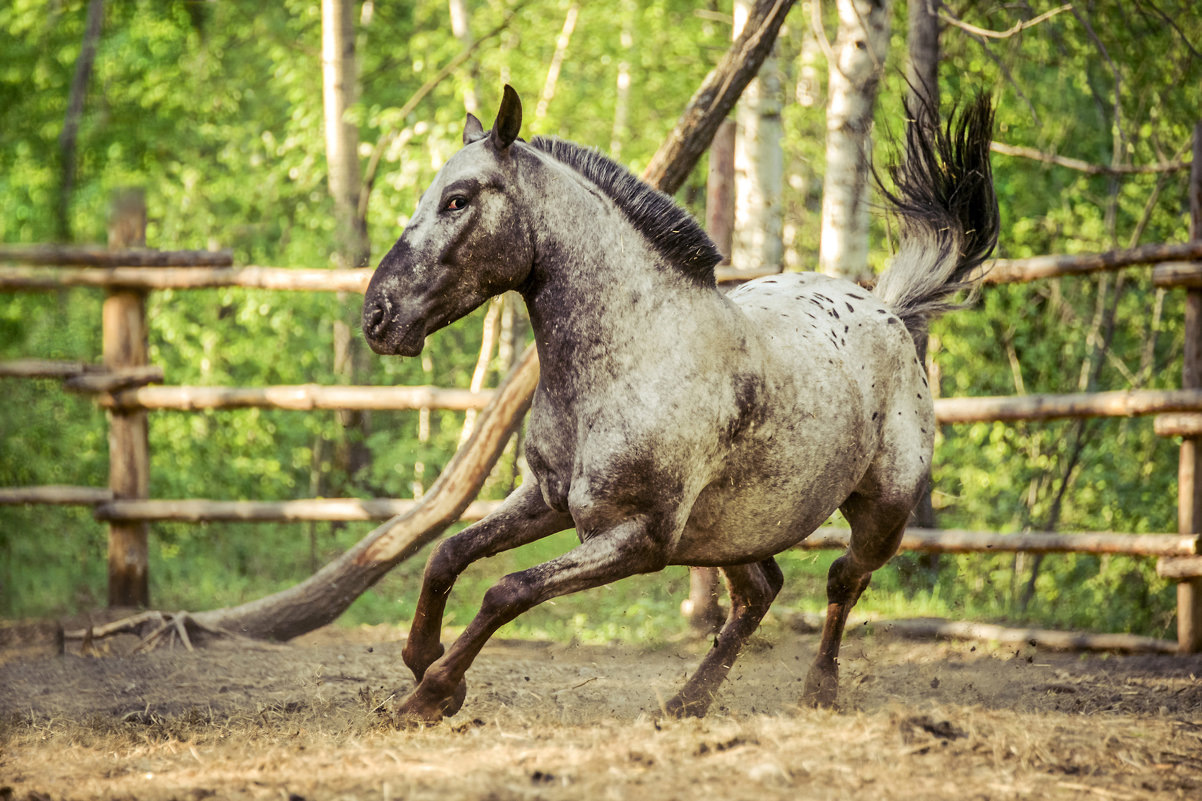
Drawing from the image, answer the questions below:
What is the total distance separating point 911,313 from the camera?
4164 millimetres

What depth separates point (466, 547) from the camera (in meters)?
3.25

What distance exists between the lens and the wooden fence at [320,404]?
16.3ft

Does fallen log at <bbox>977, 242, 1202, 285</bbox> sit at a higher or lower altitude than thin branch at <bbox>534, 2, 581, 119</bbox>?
lower

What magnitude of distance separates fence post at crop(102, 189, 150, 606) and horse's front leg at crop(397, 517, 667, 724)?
9.86 feet

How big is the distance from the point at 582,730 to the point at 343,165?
7.10 metres

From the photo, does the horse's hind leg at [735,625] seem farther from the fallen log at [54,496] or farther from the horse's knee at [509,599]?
the fallen log at [54,496]

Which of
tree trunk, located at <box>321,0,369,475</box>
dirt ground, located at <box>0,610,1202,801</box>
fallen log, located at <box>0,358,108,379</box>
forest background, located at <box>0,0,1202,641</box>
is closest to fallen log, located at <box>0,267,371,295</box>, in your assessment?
forest background, located at <box>0,0,1202,641</box>

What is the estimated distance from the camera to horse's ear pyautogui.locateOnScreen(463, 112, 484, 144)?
124 inches

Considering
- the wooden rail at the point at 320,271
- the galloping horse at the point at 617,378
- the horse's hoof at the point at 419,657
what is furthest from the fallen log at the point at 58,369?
the galloping horse at the point at 617,378

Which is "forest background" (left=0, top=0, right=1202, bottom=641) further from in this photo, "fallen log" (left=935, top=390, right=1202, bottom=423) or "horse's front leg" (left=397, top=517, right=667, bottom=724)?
"horse's front leg" (left=397, top=517, right=667, bottom=724)

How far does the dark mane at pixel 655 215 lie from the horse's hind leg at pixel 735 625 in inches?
46.5

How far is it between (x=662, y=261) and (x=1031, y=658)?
283 centimetres

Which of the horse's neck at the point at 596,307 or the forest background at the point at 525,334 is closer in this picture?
the horse's neck at the point at 596,307

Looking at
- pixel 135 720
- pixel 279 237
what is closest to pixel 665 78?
pixel 279 237
